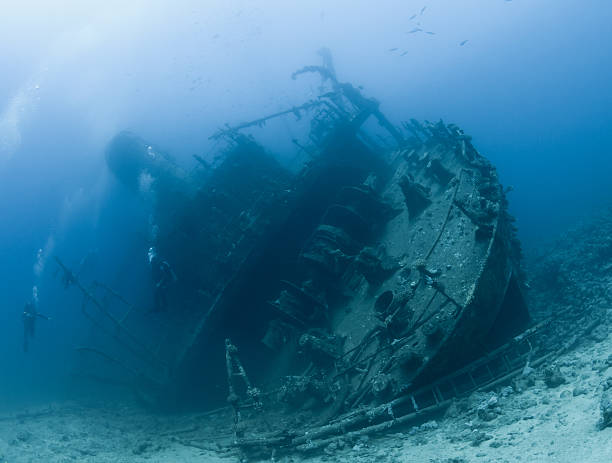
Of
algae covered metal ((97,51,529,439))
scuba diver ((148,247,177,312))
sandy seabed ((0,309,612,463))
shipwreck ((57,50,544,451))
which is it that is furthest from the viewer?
scuba diver ((148,247,177,312))

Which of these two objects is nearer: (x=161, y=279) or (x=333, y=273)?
(x=333, y=273)

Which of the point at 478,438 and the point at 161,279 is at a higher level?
the point at 161,279

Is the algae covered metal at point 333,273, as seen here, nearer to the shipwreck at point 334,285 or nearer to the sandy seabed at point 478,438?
the shipwreck at point 334,285

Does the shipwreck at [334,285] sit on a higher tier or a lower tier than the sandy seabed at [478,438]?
higher

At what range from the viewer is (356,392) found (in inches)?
269

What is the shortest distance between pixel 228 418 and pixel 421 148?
12892mm

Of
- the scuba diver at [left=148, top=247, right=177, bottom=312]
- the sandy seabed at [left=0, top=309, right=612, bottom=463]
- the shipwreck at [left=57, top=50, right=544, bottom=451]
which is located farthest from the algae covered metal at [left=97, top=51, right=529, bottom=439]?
the scuba diver at [left=148, top=247, right=177, bottom=312]

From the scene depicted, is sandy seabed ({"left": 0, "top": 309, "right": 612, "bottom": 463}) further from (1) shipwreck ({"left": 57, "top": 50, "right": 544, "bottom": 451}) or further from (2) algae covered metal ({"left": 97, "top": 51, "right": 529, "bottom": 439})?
(2) algae covered metal ({"left": 97, "top": 51, "right": 529, "bottom": 439})

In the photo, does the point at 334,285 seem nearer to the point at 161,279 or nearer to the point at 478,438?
the point at 478,438

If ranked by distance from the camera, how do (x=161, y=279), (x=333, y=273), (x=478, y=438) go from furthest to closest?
(x=161, y=279) → (x=333, y=273) → (x=478, y=438)

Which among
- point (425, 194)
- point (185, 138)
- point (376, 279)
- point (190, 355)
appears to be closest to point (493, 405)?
point (376, 279)

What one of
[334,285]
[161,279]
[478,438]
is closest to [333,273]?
[334,285]

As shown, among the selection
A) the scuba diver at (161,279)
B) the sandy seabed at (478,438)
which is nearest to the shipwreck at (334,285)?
the sandy seabed at (478,438)

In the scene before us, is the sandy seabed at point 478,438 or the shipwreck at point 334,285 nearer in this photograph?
the sandy seabed at point 478,438
